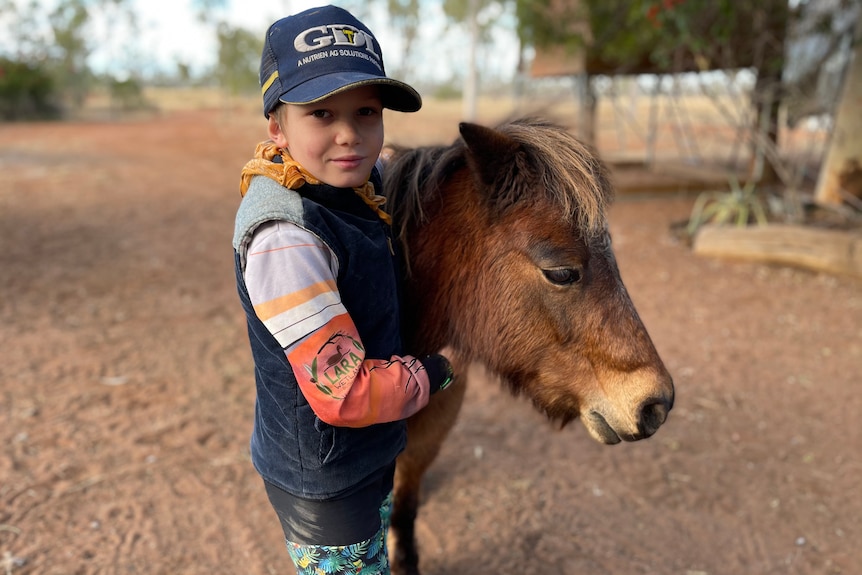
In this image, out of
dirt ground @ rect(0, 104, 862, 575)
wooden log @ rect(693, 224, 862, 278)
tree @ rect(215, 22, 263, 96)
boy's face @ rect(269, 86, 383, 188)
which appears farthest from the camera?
tree @ rect(215, 22, 263, 96)

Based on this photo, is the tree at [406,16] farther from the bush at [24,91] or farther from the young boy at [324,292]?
the young boy at [324,292]

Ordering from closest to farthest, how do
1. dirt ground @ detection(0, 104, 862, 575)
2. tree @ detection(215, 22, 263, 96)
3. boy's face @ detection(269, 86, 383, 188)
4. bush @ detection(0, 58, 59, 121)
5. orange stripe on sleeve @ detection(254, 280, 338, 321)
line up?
1. orange stripe on sleeve @ detection(254, 280, 338, 321)
2. boy's face @ detection(269, 86, 383, 188)
3. dirt ground @ detection(0, 104, 862, 575)
4. bush @ detection(0, 58, 59, 121)
5. tree @ detection(215, 22, 263, 96)

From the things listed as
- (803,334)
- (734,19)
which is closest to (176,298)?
(803,334)

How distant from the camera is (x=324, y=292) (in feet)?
4.01

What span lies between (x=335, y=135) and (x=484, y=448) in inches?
105

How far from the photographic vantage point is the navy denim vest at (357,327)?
1303mm

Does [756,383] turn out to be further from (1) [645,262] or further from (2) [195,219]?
(2) [195,219]

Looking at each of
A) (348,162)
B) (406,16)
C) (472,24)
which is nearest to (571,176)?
(348,162)

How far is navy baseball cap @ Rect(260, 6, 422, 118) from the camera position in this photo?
4.06ft

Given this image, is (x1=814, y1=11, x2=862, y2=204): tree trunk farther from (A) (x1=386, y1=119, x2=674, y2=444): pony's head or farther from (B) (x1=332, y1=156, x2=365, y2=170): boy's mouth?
(B) (x1=332, y1=156, x2=365, y2=170): boy's mouth

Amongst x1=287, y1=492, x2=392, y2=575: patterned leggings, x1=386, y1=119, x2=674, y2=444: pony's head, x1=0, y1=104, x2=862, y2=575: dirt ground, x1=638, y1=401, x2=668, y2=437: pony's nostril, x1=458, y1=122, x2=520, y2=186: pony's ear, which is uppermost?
x1=458, y1=122, x2=520, y2=186: pony's ear

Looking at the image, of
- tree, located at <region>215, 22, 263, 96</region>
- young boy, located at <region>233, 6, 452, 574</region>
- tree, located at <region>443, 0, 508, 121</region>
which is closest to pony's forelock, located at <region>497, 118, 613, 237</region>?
young boy, located at <region>233, 6, 452, 574</region>

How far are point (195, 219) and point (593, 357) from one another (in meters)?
8.50

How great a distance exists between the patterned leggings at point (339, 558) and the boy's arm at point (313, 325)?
51 cm
